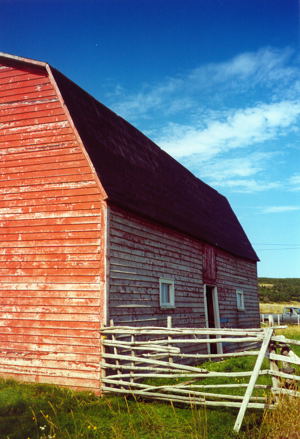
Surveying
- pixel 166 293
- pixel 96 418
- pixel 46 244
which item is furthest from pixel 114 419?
pixel 166 293

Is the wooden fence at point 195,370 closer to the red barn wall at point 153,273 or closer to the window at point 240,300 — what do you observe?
the red barn wall at point 153,273

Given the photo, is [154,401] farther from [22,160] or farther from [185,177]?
[185,177]

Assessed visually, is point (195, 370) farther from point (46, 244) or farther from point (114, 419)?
point (46, 244)

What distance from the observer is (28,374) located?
26.9ft

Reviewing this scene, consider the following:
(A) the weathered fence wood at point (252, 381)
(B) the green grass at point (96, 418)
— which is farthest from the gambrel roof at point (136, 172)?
(A) the weathered fence wood at point (252, 381)

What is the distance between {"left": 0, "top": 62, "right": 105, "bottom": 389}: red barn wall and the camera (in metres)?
8.00

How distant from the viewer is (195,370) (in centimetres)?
646

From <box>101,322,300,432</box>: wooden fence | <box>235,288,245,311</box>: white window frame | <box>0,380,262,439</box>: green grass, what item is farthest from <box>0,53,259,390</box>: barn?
<box>235,288,245,311</box>: white window frame

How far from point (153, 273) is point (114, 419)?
4637mm

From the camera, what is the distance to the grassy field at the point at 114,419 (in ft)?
16.1

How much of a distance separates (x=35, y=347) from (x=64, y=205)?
3250 millimetres

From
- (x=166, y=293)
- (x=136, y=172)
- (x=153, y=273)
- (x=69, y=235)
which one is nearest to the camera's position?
(x=69, y=235)

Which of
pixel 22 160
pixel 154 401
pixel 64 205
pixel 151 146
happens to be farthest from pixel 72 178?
pixel 151 146

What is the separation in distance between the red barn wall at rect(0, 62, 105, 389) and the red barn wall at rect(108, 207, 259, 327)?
56 centimetres
